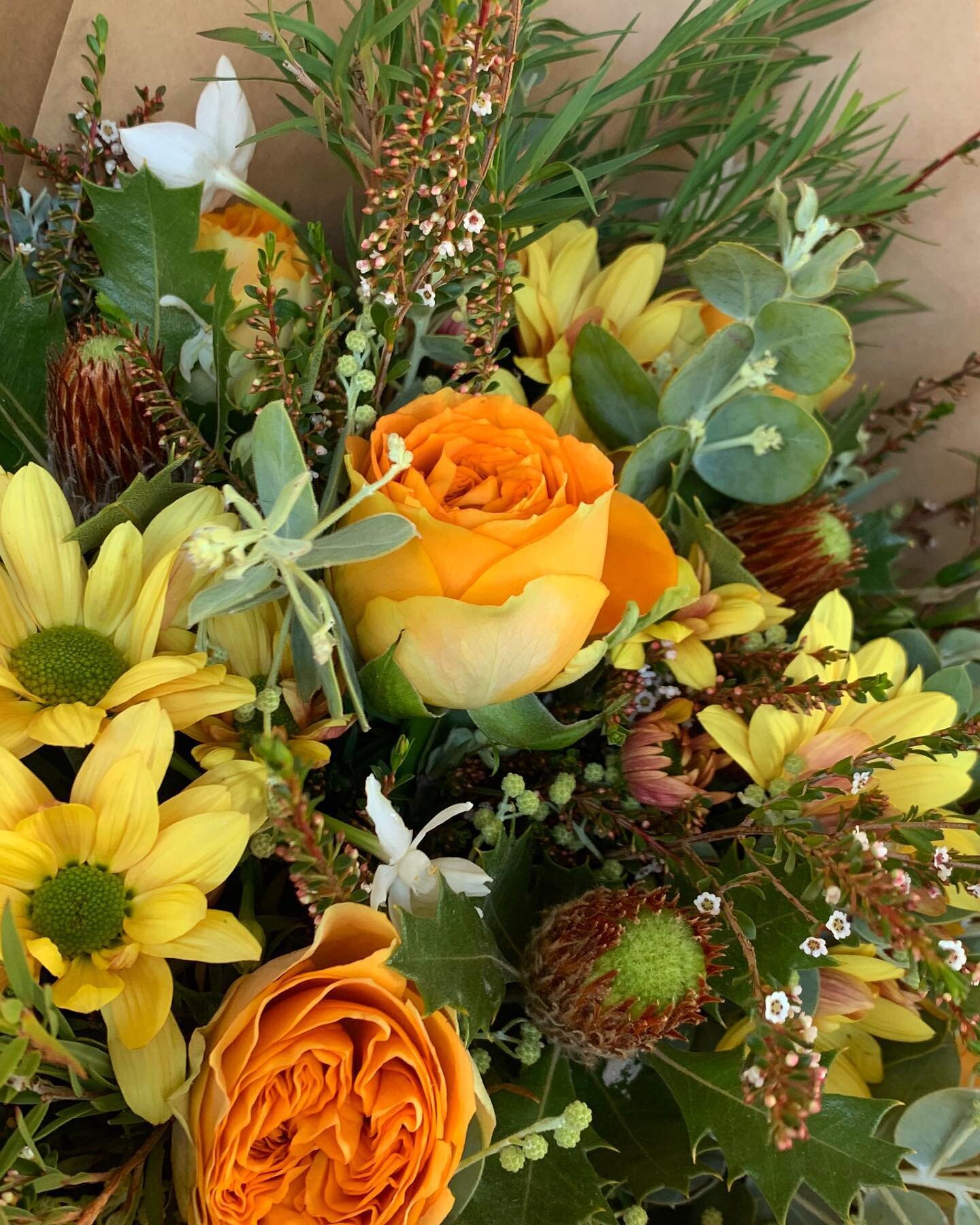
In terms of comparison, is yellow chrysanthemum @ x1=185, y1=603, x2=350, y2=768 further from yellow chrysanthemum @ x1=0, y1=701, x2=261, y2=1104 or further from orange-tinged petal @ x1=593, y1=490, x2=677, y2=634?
orange-tinged petal @ x1=593, y1=490, x2=677, y2=634

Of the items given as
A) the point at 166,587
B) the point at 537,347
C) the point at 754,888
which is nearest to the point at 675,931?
the point at 754,888

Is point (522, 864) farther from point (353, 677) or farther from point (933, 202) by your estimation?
point (933, 202)

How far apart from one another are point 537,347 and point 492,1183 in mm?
552

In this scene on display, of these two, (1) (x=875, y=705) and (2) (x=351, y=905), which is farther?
(1) (x=875, y=705)

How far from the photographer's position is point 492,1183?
57cm

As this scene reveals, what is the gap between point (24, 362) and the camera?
62 cm

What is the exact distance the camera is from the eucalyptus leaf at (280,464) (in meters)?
0.45

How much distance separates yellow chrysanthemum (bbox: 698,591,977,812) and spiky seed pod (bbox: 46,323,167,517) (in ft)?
1.22

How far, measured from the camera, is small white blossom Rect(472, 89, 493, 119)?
47cm

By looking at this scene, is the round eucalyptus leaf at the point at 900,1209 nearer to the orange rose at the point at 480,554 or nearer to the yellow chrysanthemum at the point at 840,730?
the yellow chrysanthemum at the point at 840,730

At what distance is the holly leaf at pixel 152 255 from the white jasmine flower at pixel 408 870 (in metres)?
0.32

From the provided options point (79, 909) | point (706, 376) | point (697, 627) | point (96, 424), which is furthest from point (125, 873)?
point (706, 376)

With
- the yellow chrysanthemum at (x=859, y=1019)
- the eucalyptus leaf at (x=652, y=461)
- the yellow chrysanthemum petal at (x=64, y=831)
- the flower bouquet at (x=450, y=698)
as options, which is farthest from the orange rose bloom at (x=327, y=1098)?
the eucalyptus leaf at (x=652, y=461)

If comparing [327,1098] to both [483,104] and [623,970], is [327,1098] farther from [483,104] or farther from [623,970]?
[483,104]
